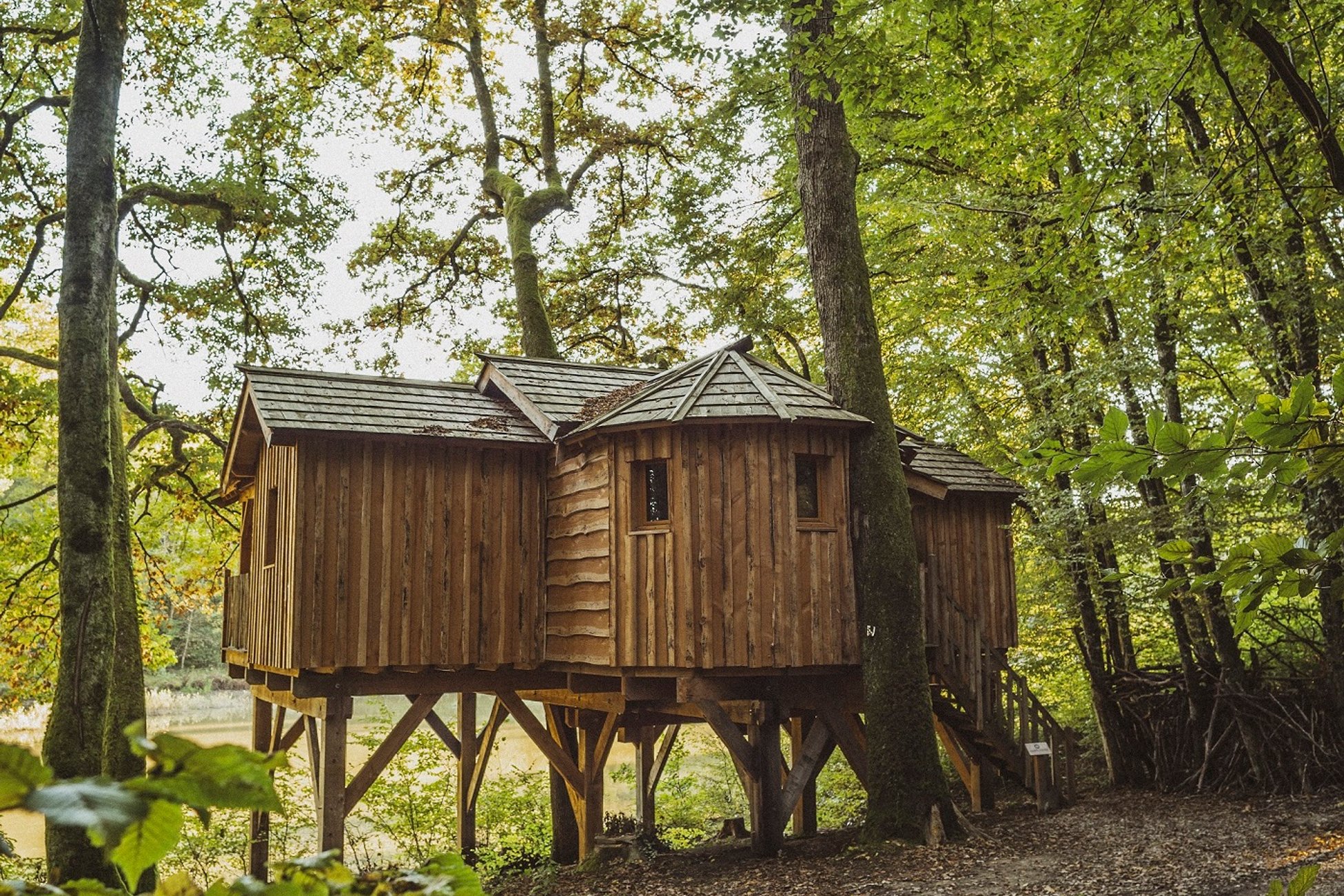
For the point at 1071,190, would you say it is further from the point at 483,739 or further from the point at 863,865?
the point at 483,739

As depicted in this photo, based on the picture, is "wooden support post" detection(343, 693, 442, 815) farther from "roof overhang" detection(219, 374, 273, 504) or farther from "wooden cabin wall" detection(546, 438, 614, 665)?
"roof overhang" detection(219, 374, 273, 504)

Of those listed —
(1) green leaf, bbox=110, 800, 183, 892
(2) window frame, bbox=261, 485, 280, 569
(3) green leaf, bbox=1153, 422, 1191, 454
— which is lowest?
(1) green leaf, bbox=110, 800, 183, 892

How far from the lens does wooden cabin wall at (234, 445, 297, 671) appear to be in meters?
11.2

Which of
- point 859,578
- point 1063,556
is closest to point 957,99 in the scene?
point 859,578

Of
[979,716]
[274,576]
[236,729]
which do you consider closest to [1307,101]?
[979,716]

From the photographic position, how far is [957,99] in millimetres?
7215

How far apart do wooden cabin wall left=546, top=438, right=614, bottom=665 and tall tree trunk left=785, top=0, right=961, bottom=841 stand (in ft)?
9.37

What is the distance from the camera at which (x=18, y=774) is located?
755mm

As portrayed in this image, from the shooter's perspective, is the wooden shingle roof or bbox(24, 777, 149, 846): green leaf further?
the wooden shingle roof

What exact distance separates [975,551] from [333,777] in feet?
29.9

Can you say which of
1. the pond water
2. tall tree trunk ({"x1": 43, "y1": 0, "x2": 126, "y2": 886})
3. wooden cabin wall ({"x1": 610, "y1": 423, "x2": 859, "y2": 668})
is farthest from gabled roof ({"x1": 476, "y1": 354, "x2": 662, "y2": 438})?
the pond water

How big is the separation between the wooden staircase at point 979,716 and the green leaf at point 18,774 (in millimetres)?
12545

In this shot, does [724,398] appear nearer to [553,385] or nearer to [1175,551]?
[553,385]

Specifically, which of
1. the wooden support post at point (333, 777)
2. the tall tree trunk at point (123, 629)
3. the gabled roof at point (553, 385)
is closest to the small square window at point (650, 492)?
the gabled roof at point (553, 385)
